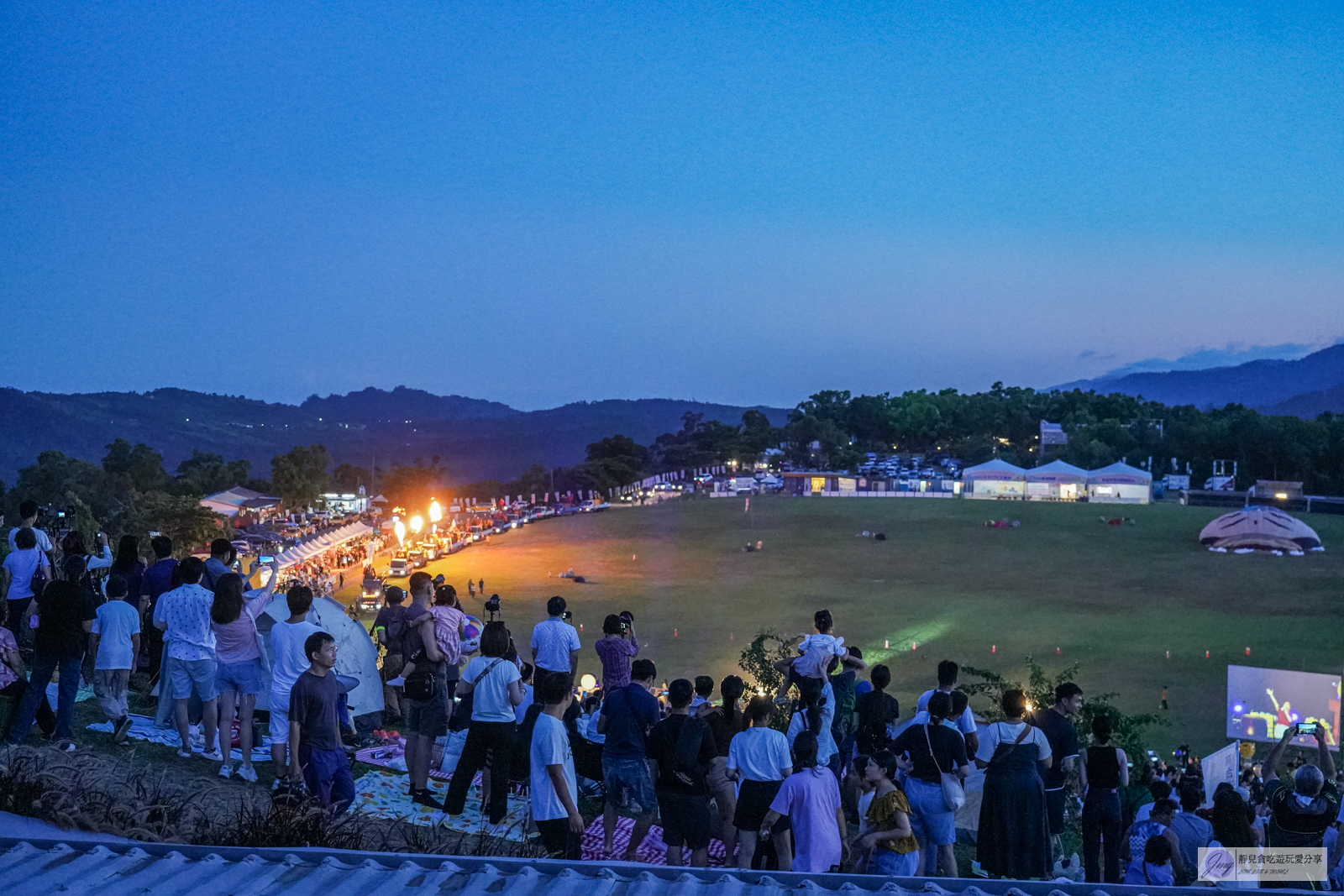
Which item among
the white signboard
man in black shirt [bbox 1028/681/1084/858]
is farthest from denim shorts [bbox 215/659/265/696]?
the white signboard

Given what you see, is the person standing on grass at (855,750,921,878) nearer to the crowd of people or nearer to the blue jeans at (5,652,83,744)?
the crowd of people

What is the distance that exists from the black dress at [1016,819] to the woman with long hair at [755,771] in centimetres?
159

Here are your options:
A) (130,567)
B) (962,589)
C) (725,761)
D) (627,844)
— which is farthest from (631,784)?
(962,589)

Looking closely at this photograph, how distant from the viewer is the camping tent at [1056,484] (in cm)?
6475

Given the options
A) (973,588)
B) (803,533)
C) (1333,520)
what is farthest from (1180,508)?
(973,588)

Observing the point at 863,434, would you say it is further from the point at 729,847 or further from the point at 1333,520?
the point at 729,847

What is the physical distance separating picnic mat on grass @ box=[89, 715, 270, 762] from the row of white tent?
197ft

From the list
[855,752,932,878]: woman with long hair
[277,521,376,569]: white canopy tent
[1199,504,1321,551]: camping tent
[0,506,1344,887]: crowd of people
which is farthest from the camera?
[1199,504,1321,551]: camping tent

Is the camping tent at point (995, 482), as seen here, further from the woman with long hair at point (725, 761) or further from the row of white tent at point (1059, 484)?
the woman with long hair at point (725, 761)

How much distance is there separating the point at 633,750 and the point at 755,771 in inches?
34.5

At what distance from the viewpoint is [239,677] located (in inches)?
297

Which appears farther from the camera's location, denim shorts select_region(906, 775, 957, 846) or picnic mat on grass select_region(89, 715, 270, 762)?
picnic mat on grass select_region(89, 715, 270, 762)

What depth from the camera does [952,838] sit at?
6324mm
